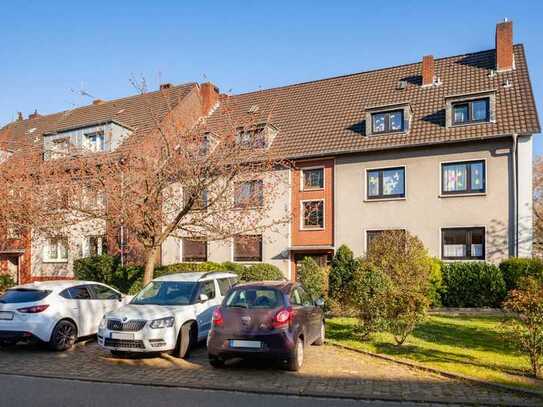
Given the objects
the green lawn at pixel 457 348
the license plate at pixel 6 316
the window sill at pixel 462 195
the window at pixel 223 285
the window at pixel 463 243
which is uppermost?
the window sill at pixel 462 195

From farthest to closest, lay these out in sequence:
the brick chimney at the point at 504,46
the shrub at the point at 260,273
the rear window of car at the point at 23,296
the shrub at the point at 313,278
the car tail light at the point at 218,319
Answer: the brick chimney at the point at 504,46 < the shrub at the point at 260,273 < the shrub at the point at 313,278 < the rear window of car at the point at 23,296 < the car tail light at the point at 218,319

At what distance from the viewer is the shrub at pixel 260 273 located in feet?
69.7

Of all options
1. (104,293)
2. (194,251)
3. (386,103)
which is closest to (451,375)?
(104,293)

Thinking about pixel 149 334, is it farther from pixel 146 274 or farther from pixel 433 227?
pixel 433 227

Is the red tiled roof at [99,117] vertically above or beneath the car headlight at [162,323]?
above

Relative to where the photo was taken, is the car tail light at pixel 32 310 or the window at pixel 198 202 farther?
the window at pixel 198 202

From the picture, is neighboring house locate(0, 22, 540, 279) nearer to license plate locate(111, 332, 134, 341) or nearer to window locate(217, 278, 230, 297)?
window locate(217, 278, 230, 297)

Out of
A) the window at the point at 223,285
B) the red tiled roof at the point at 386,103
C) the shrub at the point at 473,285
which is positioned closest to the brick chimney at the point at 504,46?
the red tiled roof at the point at 386,103

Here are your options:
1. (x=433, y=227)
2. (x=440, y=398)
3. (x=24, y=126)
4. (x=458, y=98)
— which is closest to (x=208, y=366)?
(x=440, y=398)

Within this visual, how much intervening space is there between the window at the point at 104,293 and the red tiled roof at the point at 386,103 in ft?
28.7

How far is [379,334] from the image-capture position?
38.1 feet

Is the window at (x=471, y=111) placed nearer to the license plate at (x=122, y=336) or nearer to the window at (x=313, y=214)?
the window at (x=313, y=214)

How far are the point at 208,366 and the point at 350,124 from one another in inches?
685

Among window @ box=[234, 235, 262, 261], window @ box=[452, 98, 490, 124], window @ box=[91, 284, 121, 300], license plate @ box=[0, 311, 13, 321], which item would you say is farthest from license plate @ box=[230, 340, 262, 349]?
window @ box=[452, 98, 490, 124]
